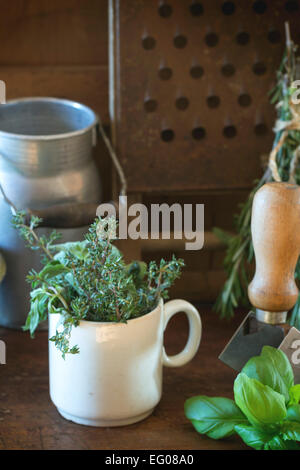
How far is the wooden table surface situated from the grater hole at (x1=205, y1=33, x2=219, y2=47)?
0.97 ft

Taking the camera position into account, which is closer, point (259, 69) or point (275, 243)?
point (275, 243)

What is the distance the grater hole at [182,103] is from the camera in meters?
0.81

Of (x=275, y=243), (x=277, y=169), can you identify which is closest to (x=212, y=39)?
(x=277, y=169)

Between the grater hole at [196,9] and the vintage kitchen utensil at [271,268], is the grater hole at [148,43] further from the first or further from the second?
the vintage kitchen utensil at [271,268]

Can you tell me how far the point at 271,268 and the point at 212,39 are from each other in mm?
305

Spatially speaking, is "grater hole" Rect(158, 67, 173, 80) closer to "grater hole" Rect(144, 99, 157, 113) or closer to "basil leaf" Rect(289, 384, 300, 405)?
"grater hole" Rect(144, 99, 157, 113)

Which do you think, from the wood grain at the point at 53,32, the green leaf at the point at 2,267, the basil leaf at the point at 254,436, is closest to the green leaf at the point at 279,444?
the basil leaf at the point at 254,436

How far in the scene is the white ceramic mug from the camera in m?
0.58

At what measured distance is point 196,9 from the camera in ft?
2.62

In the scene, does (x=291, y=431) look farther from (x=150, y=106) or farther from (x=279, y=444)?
(x=150, y=106)

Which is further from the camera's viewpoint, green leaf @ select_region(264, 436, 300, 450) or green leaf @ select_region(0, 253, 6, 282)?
green leaf @ select_region(0, 253, 6, 282)

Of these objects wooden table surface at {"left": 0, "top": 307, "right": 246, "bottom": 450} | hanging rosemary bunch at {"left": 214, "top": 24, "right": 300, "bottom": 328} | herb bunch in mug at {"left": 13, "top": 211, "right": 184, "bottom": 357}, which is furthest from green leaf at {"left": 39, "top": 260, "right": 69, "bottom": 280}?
hanging rosemary bunch at {"left": 214, "top": 24, "right": 300, "bottom": 328}

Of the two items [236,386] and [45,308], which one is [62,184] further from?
[236,386]

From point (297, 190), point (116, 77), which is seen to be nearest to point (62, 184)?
point (116, 77)
